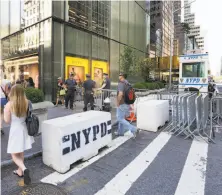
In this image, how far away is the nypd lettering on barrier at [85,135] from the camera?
376 centimetres

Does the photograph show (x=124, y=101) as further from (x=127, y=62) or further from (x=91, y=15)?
(x=127, y=62)

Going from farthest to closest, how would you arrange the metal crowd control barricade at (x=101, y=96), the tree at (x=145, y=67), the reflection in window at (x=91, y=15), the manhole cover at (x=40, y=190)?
the tree at (x=145, y=67), the reflection in window at (x=91, y=15), the metal crowd control barricade at (x=101, y=96), the manhole cover at (x=40, y=190)

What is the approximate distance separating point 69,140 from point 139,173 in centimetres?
147

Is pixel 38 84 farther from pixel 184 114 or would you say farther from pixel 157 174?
pixel 157 174

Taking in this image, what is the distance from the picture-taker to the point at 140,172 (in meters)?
3.82

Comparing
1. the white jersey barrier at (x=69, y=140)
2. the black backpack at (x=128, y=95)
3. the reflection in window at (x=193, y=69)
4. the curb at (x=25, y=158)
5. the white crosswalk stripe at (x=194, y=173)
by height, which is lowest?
the white crosswalk stripe at (x=194, y=173)

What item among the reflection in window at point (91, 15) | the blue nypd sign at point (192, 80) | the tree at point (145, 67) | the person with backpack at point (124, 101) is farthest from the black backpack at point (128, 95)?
the tree at point (145, 67)

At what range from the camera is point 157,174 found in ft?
12.2

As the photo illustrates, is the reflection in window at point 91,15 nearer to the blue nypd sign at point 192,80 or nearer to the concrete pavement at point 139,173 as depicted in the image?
the blue nypd sign at point 192,80

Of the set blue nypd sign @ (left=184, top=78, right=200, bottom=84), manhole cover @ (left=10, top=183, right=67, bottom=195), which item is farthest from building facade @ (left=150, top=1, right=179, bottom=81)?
manhole cover @ (left=10, top=183, right=67, bottom=195)

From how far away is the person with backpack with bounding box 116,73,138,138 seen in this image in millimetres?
5938

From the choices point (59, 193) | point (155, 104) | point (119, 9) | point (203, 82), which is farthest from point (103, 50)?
point (59, 193)

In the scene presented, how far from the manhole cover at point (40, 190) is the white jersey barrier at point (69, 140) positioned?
52 cm

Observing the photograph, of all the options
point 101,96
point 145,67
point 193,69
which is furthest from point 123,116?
point 145,67
